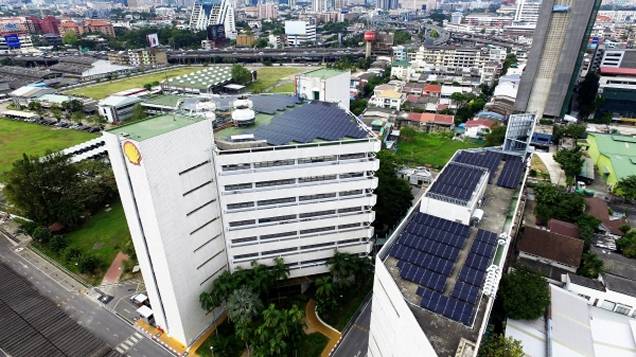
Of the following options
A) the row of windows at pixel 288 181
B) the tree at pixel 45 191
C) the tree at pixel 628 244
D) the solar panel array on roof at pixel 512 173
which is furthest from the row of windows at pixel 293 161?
the tree at pixel 628 244

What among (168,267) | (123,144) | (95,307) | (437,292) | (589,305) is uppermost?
(123,144)

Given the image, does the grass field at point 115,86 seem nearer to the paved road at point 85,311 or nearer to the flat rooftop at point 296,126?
the paved road at point 85,311

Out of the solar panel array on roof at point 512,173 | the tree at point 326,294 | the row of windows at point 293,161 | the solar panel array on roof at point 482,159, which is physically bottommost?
the tree at point 326,294

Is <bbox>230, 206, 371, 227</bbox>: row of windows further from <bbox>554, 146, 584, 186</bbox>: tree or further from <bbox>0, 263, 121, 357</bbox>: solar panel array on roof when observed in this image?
<bbox>554, 146, 584, 186</bbox>: tree

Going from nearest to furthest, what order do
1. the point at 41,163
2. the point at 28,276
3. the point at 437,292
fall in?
the point at 437,292, the point at 28,276, the point at 41,163

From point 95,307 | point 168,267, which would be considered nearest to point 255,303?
point 168,267

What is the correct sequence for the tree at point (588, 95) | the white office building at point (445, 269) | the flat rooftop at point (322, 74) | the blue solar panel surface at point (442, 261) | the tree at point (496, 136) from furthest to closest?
the tree at point (588, 95) < the tree at point (496, 136) < the flat rooftop at point (322, 74) < the blue solar panel surface at point (442, 261) < the white office building at point (445, 269)

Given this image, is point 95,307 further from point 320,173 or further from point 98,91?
point 98,91
